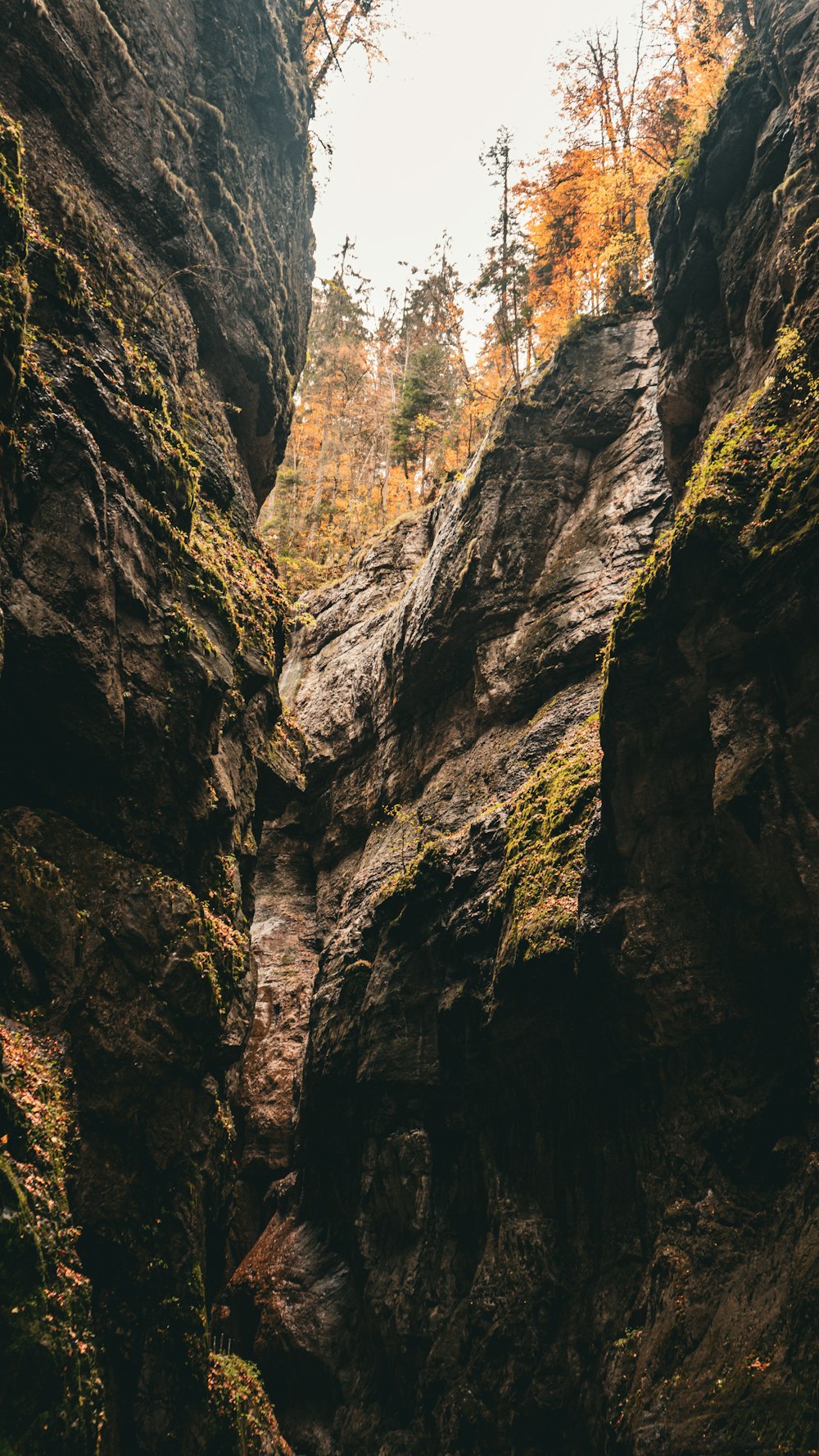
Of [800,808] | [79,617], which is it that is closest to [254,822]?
[79,617]

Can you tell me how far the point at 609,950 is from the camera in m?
7.84

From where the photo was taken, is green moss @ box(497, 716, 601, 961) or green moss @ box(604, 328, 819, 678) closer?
green moss @ box(604, 328, 819, 678)

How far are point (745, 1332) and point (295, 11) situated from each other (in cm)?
2560

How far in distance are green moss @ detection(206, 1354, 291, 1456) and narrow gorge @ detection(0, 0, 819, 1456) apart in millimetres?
70

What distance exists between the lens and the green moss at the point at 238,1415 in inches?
303

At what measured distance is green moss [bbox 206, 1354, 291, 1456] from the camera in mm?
7684

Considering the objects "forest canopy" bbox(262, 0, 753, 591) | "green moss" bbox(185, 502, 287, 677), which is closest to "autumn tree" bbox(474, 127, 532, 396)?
"forest canopy" bbox(262, 0, 753, 591)

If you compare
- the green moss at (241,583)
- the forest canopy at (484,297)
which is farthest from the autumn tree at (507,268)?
the green moss at (241,583)

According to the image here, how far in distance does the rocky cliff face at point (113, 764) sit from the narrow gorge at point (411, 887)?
0.18ft

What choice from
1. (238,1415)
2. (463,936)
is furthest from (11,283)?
(238,1415)

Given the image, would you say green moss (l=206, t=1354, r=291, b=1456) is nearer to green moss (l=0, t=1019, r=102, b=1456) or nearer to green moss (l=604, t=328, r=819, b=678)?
green moss (l=0, t=1019, r=102, b=1456)

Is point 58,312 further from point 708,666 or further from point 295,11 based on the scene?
point 295,11

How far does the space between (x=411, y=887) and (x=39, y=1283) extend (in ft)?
25.2

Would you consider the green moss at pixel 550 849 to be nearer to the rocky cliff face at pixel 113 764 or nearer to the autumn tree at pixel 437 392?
the rocky cliff face at pixel 113 764
